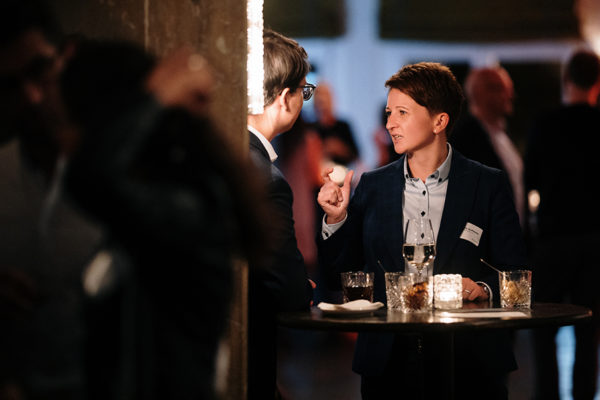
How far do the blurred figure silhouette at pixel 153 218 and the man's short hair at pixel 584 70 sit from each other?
3670 millimetres

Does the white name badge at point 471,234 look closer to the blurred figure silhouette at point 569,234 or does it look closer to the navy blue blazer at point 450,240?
the navy blue blazer at point 450,240

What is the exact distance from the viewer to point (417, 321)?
2.25m

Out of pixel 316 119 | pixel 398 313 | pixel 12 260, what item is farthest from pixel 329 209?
pixel 316 119

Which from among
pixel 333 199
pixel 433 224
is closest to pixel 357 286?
pixel 333 199

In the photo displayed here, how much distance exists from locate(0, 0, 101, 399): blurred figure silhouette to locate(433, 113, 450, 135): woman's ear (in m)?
1.79

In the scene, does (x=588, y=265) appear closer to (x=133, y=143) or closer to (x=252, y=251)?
(x=252, y=251)

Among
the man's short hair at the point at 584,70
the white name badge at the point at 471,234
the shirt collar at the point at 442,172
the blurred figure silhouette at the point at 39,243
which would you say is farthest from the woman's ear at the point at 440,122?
the man's short hair at the point at 584,70

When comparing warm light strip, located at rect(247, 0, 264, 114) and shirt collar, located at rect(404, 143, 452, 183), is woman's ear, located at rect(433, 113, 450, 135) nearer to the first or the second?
shirt collar, located at rect(404, 143, 452, 183)

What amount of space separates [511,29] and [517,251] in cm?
772

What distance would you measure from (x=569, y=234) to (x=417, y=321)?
260 centimetres

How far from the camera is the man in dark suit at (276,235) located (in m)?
2.48

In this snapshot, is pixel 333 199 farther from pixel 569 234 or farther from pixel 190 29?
pixel 569 234

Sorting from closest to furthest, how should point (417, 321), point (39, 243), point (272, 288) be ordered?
1. point (39, 243)
2. point (417, 321)
3. point (272, 288)

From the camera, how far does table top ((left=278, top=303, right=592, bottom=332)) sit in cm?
221
